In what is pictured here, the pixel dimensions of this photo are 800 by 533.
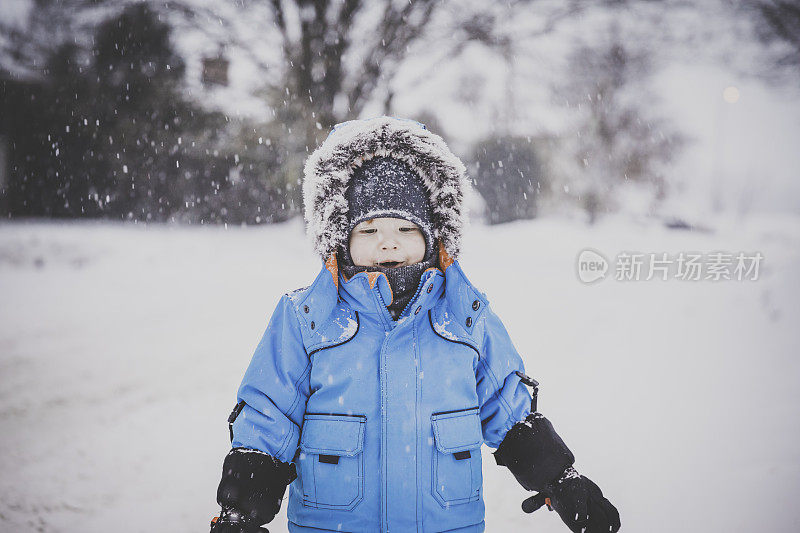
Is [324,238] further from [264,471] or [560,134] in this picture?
[560,134]

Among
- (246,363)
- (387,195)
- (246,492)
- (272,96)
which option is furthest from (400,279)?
(272,96)

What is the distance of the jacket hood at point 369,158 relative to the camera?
→ 133 centimetres

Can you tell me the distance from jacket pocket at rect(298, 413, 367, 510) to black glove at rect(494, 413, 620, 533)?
48cm

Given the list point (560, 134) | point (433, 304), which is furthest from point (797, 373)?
point (560, 134)

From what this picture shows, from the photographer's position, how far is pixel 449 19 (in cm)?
709

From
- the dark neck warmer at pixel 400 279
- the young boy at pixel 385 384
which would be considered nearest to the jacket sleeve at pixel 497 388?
the young boy at pixel 385 384

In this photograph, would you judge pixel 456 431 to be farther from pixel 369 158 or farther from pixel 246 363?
pixel 246 363

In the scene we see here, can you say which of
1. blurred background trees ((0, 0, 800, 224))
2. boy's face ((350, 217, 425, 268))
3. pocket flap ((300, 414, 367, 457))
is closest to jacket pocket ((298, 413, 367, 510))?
pocket flap ((300, 414, 367, 457))

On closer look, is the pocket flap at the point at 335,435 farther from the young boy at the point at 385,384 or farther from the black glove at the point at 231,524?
the black glove at the point at 231,524

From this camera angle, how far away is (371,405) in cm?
119

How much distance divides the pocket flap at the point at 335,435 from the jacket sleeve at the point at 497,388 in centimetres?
40

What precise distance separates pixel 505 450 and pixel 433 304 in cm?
51

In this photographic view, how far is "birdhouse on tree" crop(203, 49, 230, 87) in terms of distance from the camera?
6727mm

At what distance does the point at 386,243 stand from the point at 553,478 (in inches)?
32.5
